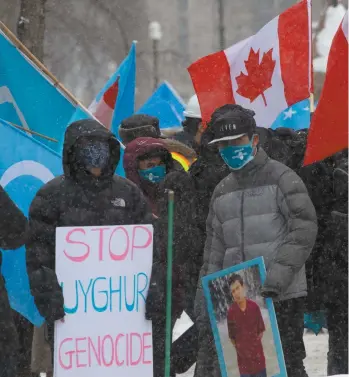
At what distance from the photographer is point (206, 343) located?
6.93 meters

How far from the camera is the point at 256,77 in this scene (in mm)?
8648

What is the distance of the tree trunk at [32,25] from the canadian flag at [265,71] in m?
3.04

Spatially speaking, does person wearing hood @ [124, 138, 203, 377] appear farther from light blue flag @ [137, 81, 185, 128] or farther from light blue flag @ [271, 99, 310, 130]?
light blue flag @ [137, 81, 185, 128]

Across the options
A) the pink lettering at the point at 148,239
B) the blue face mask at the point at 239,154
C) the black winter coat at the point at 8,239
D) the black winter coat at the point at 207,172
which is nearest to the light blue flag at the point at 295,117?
the black winter coat at the point at 207,172

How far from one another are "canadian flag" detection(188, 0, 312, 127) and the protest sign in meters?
2.23

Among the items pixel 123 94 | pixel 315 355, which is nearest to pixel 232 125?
pixel 315 355

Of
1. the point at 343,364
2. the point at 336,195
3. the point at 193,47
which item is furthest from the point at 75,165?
the point at 193,47

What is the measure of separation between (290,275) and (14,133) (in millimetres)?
2104

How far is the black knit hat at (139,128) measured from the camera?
8.13 meters

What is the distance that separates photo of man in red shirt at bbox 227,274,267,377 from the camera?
6176mm

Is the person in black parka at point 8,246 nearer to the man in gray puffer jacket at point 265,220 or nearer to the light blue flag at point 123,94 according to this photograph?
the man in gray puffer jacket at point 265,220

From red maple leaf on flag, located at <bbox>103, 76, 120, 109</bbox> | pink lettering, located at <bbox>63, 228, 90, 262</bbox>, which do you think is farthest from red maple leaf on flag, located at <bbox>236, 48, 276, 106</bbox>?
pink lettering, located at <bbox>63, 228, 90, 262</bbox>

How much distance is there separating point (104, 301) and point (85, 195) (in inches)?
23.5

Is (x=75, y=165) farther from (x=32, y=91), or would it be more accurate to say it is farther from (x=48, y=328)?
(x=32, y=91)
